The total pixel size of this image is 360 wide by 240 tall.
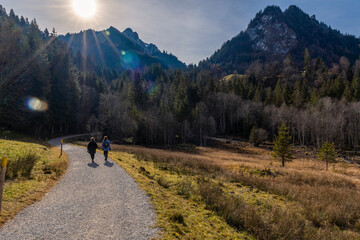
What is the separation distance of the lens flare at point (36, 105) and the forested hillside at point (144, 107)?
24 centimetres

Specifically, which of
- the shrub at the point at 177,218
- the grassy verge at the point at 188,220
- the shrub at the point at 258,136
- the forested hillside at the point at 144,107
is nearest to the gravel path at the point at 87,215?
the grassy verge at the point at 188,220

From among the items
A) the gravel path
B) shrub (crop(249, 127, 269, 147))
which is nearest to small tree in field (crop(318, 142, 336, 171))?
shrub (crop(249, 127, 269, 147))

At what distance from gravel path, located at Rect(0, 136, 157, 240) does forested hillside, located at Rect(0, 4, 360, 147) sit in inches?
1457

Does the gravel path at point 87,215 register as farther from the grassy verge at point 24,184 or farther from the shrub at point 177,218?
the shrub at point 177,218

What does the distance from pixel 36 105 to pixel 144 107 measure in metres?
34.2

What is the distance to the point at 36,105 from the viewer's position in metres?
39.0

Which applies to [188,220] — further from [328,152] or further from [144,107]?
[144,107]

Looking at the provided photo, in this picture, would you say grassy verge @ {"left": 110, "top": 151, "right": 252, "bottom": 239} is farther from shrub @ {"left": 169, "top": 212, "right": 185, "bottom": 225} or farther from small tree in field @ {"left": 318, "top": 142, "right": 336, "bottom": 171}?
small tree in field @ {"left": 318, "top": 142, "right": 336, "bottom": 171}

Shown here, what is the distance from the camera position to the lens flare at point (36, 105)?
123 ft

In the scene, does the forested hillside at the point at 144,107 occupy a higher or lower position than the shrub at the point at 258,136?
higher

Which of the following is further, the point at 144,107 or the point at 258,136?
→ the point at 144,107

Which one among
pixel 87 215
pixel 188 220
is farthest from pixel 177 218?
pixel 87 215

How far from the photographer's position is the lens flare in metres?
37.5

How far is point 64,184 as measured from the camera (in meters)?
9.35
